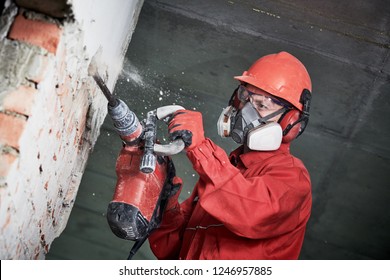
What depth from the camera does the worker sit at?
1.97 meters

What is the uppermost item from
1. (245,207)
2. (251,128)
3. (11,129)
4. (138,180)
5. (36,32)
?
(36,32)

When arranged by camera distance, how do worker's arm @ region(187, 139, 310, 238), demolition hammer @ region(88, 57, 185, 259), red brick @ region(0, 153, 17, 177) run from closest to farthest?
red brick @ region(0, 153, 17, 177), worker's arm @ region(187, 139, 310, 238), demolition hammer @ region(88, 57, 185, 259)

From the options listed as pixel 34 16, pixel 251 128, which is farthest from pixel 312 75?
pixel 34 16

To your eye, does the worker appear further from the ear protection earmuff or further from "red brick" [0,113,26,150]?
"red brick" [0,113,26,150]

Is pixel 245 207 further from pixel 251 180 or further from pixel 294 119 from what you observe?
pixel 294 119

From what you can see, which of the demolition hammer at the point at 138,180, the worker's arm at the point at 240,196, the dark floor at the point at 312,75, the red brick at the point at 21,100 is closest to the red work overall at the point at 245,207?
the worker's arm at the point at 240,196

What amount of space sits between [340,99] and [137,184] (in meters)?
1.83

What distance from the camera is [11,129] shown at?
1496 mm

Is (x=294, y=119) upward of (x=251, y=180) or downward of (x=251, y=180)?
upward

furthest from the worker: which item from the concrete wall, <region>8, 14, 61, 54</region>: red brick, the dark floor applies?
the dark floor

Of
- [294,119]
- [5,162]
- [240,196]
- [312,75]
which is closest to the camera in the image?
[5,162]

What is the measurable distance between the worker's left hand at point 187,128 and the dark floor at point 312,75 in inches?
49.8

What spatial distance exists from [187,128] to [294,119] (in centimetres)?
58

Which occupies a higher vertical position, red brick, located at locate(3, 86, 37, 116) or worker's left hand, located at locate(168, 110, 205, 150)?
red brick, located at locate(3, 86, 37, 116)
